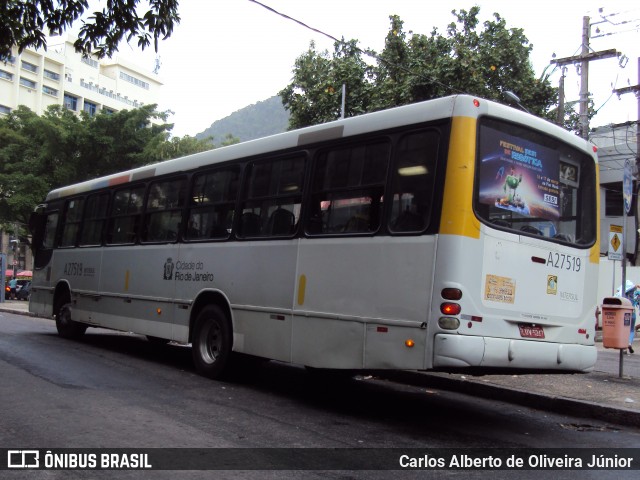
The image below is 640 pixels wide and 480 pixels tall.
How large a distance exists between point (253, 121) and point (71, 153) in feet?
378

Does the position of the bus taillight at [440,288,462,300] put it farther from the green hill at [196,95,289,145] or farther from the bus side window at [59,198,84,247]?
the green hill at [196,95,289,145]

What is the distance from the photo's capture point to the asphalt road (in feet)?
16.9

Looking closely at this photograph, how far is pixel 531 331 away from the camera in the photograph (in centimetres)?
616

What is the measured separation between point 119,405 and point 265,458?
2352mm

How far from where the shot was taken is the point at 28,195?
86.4ft

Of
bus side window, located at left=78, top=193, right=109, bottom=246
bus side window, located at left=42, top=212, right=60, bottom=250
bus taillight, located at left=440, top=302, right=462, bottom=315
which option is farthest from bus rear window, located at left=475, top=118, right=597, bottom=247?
bus side window, located at left=42, top=212, right=60, bottom=250

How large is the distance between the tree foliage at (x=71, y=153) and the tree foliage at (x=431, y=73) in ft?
23.5

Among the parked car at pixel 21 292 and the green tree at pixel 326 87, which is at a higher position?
the green tree at pixel 326 87

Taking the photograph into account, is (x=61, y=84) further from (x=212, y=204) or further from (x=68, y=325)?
(x=212, y=204)

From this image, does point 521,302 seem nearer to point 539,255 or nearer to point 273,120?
point 539,255

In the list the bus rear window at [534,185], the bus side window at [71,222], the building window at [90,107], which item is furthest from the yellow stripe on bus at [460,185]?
the building window at [90,107]

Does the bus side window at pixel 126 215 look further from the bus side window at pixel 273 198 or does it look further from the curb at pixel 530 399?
the curb at pixel 530 399

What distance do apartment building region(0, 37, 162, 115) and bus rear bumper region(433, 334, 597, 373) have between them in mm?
53298

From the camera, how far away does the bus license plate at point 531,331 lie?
6078mm
